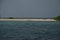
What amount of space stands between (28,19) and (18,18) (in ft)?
5.42

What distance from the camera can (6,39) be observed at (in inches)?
339

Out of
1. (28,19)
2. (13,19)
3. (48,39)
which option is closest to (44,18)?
(28,19)

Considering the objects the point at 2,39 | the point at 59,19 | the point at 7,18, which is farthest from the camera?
the point at 7,18

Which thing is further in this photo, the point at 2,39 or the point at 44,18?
the point at 44,18

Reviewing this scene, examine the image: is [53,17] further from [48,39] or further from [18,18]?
[48,39]

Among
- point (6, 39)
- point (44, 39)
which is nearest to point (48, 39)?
point (44, 39)

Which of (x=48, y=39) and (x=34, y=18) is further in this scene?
(x=34, y=18)

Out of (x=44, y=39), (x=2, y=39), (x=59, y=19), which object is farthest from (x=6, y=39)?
(x=59, y=19)

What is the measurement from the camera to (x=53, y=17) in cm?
2609

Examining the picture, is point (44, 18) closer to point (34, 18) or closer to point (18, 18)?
point (34, 18)

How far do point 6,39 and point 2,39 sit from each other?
205 mm

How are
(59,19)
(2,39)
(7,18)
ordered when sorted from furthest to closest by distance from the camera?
1. (7,18)
2. (59,19)
3. (2,39)

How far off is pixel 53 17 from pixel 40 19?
6.79 ft

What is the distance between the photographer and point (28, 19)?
25672mm
